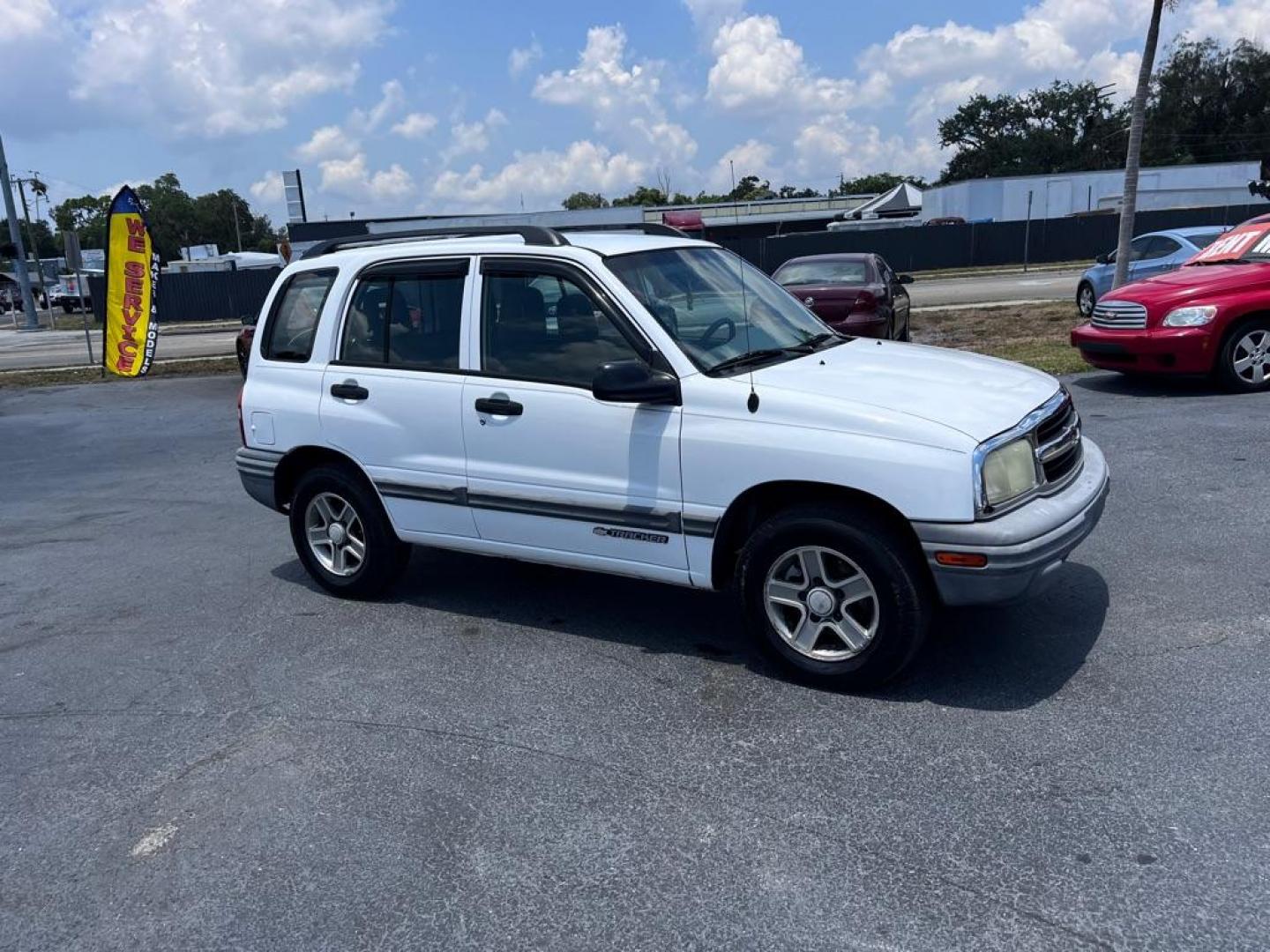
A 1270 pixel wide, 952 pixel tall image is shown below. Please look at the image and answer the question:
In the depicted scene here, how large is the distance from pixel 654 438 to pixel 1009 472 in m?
1.45

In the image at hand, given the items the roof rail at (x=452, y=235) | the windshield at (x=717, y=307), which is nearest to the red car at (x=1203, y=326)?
the windshield at (x=717, y=307)

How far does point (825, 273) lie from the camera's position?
559 inches

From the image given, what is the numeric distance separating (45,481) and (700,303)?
794 centimetres

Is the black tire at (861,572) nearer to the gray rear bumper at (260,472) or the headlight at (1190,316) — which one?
the gray rear bumper at (260,472)

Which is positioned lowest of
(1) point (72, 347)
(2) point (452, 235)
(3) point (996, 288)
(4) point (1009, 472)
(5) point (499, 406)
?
(1) point (72, 347)

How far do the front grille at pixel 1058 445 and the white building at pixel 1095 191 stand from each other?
150ft

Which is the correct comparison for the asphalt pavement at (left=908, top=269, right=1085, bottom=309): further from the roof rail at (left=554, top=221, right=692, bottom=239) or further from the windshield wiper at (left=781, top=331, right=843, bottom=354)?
the windshield wiper at (left=781, top=331, right=843, bottom=354)

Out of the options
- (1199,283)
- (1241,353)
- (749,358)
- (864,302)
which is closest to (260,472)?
(749,358)

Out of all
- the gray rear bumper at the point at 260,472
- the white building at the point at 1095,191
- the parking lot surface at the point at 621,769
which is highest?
the white building at the point at 1095,191

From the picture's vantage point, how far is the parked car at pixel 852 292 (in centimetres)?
1304

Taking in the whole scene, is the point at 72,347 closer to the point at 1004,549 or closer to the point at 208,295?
the point at 208,295

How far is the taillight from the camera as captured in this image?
13.0 metres

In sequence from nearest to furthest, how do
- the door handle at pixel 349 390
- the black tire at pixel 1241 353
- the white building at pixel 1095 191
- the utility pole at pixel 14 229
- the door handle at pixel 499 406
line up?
the door handle at pixel 499 406, the door handle at pixel 349 390, the black tire at pixel 1241 353, the utility pole at pixel 14 229, the white building at pixel 1095 191

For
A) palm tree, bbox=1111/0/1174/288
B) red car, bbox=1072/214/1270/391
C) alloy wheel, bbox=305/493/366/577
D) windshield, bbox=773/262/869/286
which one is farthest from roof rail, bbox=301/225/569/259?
palm tree, bbox=1111/0/1174/288
